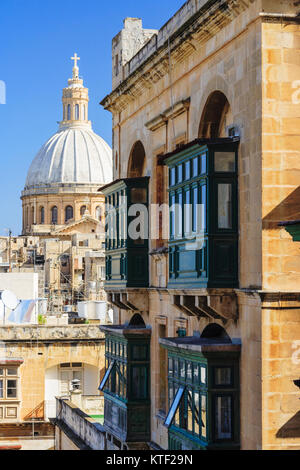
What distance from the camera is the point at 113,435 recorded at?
20.2 metres

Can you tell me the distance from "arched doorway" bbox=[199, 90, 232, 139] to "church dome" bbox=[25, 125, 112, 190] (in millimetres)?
86386

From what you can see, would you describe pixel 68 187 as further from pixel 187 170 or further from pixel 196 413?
pixel 196 413

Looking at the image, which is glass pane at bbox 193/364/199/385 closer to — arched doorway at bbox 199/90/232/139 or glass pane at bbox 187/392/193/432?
glass pane at bbox 187/392/193/432

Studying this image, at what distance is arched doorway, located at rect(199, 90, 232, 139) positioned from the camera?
15.2 metres

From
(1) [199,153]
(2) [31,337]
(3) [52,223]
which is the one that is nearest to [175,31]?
(1) [199,153]

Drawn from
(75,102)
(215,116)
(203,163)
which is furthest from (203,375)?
(75,102)

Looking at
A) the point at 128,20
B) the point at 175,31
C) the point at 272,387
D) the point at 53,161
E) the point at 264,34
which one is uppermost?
the point at 53,161

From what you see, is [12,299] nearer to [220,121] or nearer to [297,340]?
[220,121]

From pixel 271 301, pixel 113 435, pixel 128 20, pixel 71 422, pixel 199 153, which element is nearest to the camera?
pixel 271 301

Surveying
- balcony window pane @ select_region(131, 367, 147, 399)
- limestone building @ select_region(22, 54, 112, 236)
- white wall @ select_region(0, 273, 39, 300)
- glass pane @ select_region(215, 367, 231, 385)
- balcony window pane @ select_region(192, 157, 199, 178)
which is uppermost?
limestone building @ select_region(22, 54, 112, 236)

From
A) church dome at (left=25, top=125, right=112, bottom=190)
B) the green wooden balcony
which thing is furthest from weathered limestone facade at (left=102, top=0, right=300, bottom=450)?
church dome at (left=25, top=125, right=112, bottom=190)

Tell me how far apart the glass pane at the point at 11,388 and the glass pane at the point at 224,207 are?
69.6ft

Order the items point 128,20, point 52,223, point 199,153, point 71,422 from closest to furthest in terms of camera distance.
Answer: point 199,153 → point 128,20 → point 71,422 → point 52,223

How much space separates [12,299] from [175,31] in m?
21.2
